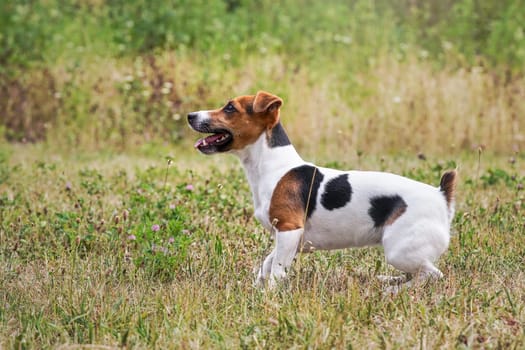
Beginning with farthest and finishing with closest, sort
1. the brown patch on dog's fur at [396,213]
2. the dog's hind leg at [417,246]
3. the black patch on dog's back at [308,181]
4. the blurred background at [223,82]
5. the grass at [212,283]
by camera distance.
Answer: the blurred background at [223,82]
the black patch on dog's back at [308,181]
the brown patch on dog's fur at [396,213]
the dog's hind leg at [417,246]
the grass at [212,283]

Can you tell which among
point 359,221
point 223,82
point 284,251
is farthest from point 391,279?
point 223,82

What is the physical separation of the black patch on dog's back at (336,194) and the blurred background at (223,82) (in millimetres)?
4531

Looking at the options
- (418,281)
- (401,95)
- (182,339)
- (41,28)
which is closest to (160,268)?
(182,339)

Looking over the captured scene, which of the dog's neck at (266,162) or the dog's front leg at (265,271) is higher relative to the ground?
the dog's neck at (266,162)

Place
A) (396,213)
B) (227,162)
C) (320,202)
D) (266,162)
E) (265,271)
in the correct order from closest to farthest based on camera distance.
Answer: (396,213) → (265,271) → (320,202) → (266,162) → (227,162)

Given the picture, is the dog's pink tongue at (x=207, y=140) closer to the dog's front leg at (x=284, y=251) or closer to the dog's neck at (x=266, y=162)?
the dog's neck at (x=266, y=162)

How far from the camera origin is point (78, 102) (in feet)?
34.3

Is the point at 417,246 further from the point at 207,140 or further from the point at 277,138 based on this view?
the point at 207,140

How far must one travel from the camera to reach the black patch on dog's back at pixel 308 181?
464cm

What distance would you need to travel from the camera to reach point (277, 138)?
485 centimetres

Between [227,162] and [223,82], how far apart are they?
2.12 metres

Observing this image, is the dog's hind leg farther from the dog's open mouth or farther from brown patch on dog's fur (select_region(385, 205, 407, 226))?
the dog's open mouth

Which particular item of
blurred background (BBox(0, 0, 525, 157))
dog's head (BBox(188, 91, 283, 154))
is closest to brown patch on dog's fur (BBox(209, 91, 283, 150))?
dog's head (BBox(188, 91, 283, 154))

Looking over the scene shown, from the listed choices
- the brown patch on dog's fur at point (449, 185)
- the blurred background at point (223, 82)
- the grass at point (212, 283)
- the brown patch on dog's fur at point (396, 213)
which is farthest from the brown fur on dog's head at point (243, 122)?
the blurred background at point (223, 82)
